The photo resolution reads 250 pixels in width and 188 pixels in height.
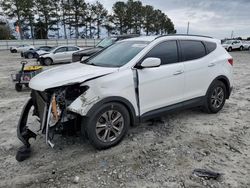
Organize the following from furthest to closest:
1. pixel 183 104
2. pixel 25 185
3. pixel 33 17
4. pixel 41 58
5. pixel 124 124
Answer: pixel 33 17
pixel 41 58
pixel 183 104
pixel 124 124
pixel 25 185

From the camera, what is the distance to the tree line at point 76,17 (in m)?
44.2

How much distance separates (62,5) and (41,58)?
36371mm

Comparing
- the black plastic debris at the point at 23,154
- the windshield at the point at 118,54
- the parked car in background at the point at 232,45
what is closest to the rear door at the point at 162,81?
the windshield at the point at 118,54

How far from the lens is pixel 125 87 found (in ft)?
11.9

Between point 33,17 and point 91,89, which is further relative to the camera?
point 33,17

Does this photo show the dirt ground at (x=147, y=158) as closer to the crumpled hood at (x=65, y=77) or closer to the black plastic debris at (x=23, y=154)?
the black plastic debris at (x=23, y=154)

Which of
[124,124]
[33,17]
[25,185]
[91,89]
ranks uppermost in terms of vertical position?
[33,17]

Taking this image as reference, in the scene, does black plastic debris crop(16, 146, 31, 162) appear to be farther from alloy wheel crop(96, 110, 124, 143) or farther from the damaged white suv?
alloy wheel crop(96, 110, 124, 143)

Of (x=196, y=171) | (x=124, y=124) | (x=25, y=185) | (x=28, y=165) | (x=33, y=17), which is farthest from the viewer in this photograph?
(x=33, y=17)

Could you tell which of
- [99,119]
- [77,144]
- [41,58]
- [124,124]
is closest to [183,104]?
[124,124]

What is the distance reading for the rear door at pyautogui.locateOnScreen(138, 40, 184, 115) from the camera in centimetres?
386

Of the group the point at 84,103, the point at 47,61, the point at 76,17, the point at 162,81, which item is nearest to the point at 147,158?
the point at 84,103

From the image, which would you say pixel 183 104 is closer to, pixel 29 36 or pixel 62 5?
pixel 62 5

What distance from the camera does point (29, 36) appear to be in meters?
53.6
